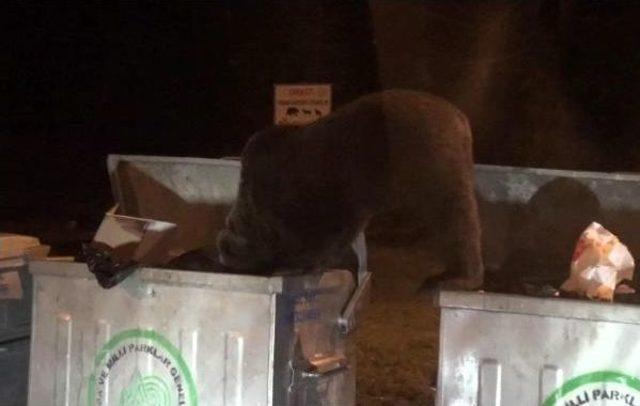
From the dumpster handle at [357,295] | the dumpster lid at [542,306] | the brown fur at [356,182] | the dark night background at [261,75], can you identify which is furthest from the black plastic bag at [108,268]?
the dark night background at [261,75]

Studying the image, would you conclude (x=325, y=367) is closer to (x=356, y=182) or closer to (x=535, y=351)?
(x=356, y=182)

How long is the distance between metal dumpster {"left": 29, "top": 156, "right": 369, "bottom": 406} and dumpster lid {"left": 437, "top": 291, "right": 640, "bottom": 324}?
0.55 metres

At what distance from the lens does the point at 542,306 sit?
3.42m

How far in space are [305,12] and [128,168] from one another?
17840mm

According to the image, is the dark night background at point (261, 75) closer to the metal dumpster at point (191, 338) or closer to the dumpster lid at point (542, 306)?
the metal dumpster at point (191, 338)

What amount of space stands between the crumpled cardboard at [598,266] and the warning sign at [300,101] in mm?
6521

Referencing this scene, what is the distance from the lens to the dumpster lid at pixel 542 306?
335 cm

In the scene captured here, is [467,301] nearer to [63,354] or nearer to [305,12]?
[63,354]

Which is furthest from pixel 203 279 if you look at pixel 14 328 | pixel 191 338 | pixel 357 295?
pixel 14 328

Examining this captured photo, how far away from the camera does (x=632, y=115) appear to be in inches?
675

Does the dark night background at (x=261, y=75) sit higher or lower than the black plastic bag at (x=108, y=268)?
higher

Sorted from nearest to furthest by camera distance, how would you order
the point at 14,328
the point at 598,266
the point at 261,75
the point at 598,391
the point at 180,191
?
1. the point at 598,391
2. the point at 598,266
3. the point at 14,328
4. the point at 180,191
5. the point at 261,75

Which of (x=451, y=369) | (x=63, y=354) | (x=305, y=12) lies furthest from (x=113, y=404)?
(x=305, y=12)

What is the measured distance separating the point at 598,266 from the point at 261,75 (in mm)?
Result: 20535
